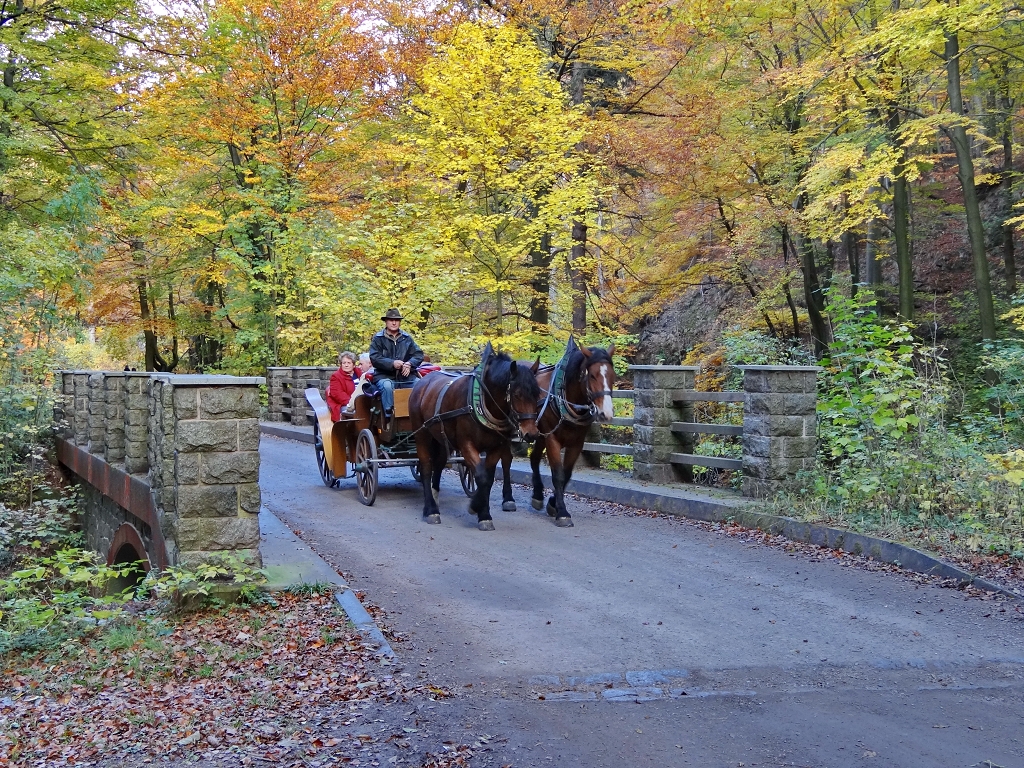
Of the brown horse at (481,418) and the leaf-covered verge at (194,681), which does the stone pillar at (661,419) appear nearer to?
the brown horse at (481,418)

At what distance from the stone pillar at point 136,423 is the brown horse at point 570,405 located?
4439 mm

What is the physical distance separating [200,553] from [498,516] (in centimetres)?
437

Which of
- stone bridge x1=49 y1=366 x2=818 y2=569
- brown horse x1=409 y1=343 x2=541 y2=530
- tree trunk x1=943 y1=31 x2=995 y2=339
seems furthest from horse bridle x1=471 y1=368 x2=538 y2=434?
tree trunk x1=943 y1=31 x2=995 y2=339

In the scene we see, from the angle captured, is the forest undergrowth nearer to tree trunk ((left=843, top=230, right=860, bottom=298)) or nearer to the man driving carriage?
the man driving carriage

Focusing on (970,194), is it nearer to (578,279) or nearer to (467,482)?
(578,279)

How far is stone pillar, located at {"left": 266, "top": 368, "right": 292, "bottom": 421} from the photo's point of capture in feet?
75.6

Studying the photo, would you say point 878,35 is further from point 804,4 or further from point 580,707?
point 580,707

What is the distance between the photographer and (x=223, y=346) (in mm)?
29375

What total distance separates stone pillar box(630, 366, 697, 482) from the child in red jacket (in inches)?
162

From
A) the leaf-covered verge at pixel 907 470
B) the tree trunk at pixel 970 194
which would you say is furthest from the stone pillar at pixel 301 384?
the tree trunk at pixel 970 194

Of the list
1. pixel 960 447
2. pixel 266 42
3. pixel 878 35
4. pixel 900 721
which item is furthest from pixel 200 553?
pixel 266 42

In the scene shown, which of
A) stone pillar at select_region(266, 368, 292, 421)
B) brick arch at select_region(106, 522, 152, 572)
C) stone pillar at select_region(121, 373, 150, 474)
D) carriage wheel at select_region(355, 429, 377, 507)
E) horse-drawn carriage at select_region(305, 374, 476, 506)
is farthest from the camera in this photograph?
stone pillar at select_region(266, 368, 292, 421)

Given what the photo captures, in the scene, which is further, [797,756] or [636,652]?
[636,652]

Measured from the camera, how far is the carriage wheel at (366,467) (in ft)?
36.9
